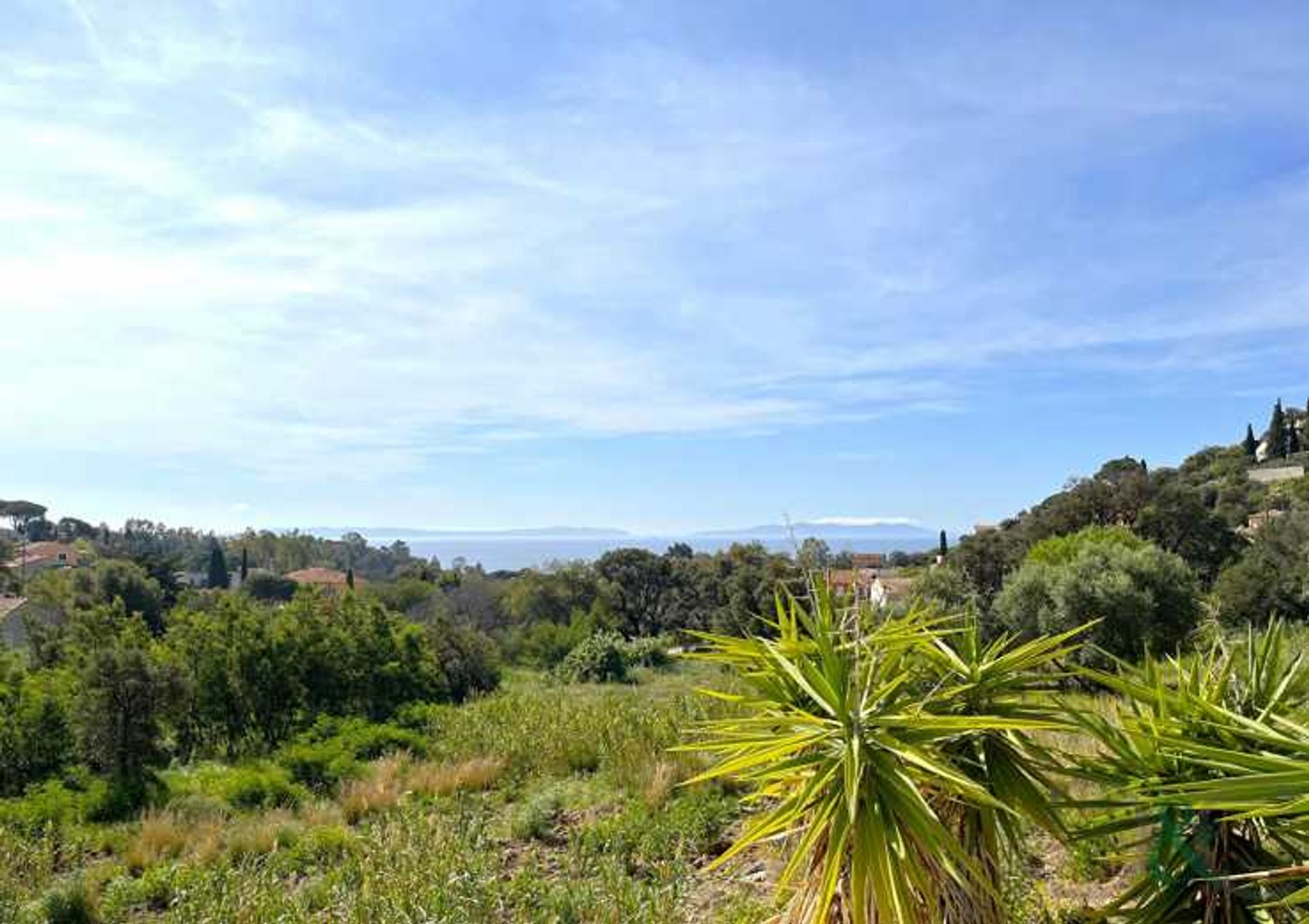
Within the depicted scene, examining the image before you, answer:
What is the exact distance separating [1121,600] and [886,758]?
12853 millimetres

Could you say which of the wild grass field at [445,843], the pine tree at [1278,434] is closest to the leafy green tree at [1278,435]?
the pine tree at [1278,434]

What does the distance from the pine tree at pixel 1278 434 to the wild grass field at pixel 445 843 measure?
66.4 m

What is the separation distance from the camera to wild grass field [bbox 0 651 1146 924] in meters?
A: 4.17

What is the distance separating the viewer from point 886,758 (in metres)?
2.24

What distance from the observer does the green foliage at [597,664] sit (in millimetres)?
18875

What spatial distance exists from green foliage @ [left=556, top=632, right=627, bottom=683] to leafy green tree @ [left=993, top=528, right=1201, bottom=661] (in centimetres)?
866

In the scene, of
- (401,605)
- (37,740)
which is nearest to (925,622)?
(37,740)

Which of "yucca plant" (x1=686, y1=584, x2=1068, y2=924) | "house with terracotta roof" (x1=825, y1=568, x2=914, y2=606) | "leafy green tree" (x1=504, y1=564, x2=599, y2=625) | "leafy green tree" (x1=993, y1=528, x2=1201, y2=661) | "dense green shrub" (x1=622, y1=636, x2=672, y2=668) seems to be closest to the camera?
"yucca plant" (x1=686, y1=584, x2=1068, y2=924)

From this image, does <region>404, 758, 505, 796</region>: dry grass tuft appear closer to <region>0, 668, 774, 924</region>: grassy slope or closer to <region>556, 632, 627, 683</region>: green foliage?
<region>0, 668, 774, 924</region>: grassy slope

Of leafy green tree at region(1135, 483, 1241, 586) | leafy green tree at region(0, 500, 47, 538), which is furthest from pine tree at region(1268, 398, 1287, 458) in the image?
leafy green tree at region(0, 500, 47, 538)

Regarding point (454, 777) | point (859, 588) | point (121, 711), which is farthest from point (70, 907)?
point (121, 711)

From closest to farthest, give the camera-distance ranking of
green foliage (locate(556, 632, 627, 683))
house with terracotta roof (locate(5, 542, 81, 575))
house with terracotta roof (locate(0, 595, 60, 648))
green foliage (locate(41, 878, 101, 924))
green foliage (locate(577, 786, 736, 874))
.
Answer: green foliage (locate(41, 878, 101, 924)) → green foliage (locate(577, 786, 736, 874)) → green foliage (locate(556, 632, 627, 683)) → house with terracotta roof (locate(0, 595, 60, 648)) → house with terracotta roof (locate(5, 542, 81, 575))

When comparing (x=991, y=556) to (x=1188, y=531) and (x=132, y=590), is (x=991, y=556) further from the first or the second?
(x=132, y=590)

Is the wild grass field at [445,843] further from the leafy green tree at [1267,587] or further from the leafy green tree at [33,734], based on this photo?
the leafy green tree at [1267,587]
